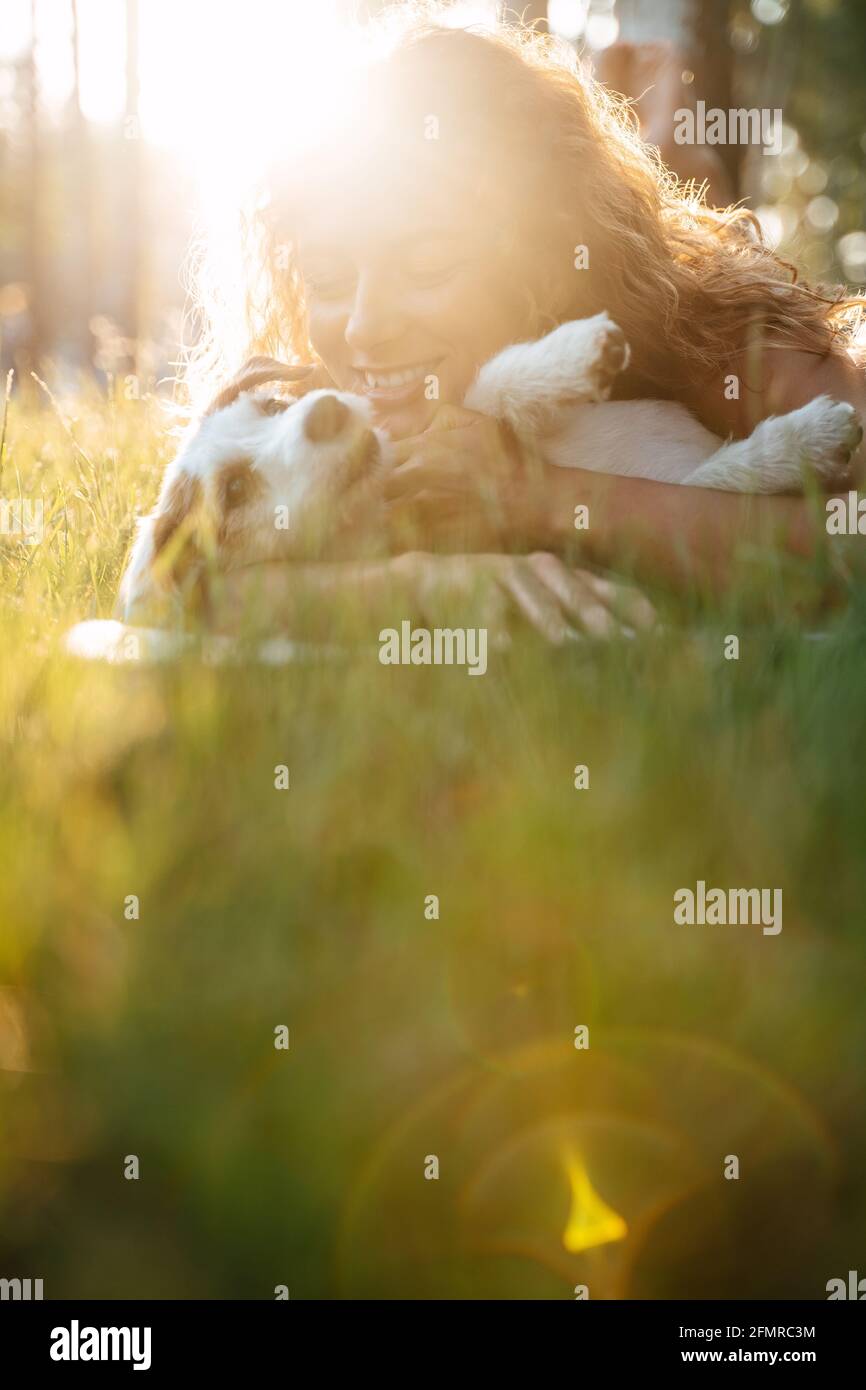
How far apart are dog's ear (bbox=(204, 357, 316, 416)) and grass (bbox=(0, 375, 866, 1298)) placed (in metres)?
1.71

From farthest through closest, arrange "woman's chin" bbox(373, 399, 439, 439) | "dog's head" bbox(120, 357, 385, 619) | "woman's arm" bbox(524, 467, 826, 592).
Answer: "woman's chin" bbox(373, 399, 439, 439) < "dog's head" bbox(120, 357, 385, 619) < "woman's arm" bbox(524, 467, 826, 592)

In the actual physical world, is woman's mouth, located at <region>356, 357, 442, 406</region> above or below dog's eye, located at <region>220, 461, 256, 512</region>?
above

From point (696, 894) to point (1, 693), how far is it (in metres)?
1.24

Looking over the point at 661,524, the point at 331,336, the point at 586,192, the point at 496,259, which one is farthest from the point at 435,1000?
the point at 586,192

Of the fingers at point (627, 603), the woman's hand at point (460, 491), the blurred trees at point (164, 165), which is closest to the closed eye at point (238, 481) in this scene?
the woman's hand at point (460, 491)

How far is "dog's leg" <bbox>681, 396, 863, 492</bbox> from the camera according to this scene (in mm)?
3395

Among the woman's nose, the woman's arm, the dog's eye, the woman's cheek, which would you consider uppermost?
the woman's cheek

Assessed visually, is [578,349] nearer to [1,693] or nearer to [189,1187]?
[1,693]

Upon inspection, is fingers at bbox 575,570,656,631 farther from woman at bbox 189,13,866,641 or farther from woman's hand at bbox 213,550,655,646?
woman at bbox 189,13,866,641

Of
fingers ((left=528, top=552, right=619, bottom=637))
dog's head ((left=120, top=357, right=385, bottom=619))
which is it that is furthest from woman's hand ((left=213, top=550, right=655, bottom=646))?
dog's head ((left=120, top=357, right=385, bottom=619))

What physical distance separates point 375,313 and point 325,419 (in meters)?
0.62

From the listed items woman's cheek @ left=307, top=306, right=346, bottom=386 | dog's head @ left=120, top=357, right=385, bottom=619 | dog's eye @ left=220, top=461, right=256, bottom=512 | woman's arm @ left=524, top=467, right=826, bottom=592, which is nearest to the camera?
woman's arm @ left=524, top=467, right=826, bottom=592

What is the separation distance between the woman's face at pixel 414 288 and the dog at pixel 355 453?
0.95 ft
